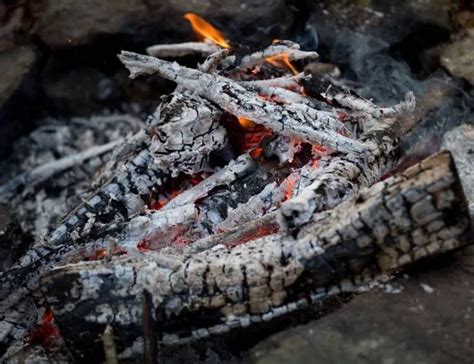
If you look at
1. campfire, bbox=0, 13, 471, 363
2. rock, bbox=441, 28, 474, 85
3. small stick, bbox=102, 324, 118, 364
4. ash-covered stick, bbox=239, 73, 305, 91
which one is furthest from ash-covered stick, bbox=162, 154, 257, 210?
rock, bbox=441, 28, 474, 85

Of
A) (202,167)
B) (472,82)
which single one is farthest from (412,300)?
(472,82)

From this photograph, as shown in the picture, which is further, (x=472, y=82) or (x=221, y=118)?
(x=472, y=82)

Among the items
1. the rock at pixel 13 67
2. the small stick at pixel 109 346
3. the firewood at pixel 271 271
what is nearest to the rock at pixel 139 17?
the rock at pixel 13 67

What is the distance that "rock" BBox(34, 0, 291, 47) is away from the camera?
3.30m

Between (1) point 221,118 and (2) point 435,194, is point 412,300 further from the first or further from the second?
(1) point 221,118

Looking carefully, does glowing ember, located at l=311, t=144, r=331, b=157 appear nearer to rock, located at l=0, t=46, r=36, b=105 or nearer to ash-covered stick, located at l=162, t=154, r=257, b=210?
ash-covered stick, located at l=162, t=154, r=257, b=210

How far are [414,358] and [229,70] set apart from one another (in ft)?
5.77

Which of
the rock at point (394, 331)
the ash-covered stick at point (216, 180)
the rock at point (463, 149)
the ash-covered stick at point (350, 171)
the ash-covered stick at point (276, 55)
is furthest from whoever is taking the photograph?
the ash-covered stick at point (276, 55)

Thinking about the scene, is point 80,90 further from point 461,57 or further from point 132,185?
point 461,57

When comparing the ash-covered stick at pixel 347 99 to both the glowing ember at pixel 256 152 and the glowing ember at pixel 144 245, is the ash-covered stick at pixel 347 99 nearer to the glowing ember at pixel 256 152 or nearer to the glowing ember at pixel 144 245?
the glowing ember at pixel 256 152

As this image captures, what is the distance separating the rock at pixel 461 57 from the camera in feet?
9.84

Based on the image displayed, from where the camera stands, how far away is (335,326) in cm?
195

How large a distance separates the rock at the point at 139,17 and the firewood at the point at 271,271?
5.49 feet

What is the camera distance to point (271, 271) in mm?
1998
